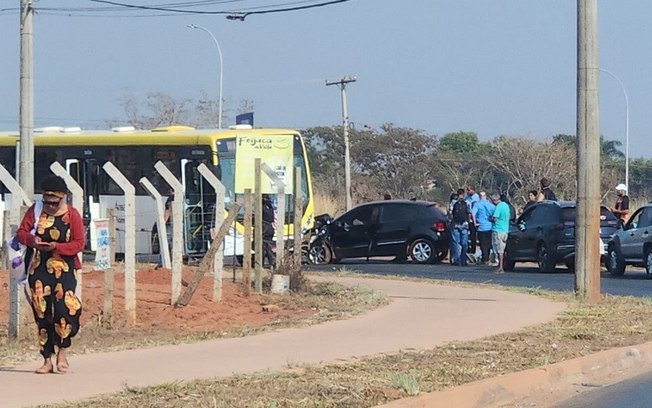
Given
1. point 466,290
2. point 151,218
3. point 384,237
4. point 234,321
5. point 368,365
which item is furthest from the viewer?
point 384,237

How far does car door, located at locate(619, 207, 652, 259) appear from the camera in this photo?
78.9 feet

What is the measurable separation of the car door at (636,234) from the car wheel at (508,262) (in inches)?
121

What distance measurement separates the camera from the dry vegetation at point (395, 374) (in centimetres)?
881

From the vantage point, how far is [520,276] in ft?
80.6

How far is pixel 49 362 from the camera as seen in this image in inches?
396

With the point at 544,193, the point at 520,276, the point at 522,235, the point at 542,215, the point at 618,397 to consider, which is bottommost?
the point at 618,397

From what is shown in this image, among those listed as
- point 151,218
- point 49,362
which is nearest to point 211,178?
point 49,362

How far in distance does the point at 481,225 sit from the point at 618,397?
1693cm

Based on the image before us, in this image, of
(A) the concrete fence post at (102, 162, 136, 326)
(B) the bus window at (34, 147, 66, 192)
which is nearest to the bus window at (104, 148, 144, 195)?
(B) the bus window at (34, 147, 66, 192)

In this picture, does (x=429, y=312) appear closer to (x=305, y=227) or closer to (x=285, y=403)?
(x=285, y=403)

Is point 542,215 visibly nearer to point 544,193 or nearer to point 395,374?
point 544,193

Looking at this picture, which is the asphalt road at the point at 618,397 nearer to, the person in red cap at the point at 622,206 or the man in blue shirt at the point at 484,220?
the man in blue shirt at the point at 484,220

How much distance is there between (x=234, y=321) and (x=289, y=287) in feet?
11.4

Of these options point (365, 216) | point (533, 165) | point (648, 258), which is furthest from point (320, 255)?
point (533, 165)
